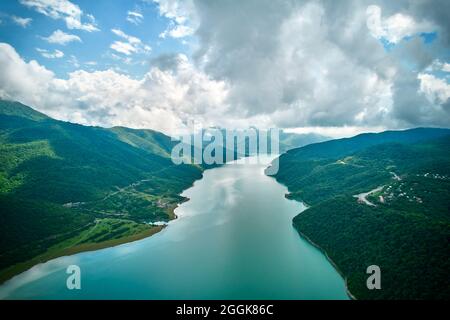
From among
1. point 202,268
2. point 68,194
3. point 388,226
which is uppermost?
point 68,194

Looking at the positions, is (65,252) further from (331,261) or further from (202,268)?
(331,261)

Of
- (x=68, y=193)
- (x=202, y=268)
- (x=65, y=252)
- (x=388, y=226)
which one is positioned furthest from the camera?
(x=68, y=193)

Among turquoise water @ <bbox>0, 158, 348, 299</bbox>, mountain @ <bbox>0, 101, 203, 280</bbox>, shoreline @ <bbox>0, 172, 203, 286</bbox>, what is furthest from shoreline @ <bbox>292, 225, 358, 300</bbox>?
mountain @ <bbox>0, 101, 203, 280</bbox>

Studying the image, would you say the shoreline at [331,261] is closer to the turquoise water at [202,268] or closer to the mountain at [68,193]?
the turquoise water at [202,268]

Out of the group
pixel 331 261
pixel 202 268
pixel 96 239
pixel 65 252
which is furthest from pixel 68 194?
pixel 331 261

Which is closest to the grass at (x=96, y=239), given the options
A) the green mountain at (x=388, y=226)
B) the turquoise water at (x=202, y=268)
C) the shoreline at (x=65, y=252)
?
the shoreline at (x=65, y=252)

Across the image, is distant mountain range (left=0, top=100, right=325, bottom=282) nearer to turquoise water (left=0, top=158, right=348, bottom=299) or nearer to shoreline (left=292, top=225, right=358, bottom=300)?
turquoise water (left=0, top=158, right=348, bottom=299)
